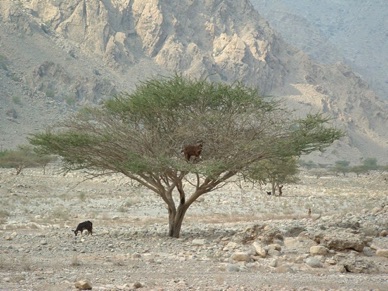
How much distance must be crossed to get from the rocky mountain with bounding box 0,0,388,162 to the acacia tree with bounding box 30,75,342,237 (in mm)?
66142

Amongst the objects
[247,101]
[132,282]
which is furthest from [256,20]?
[132,282]

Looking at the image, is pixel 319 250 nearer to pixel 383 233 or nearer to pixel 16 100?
pixel 383 233

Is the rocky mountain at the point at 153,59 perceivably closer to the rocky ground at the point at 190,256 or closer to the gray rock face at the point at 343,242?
the rocky ground at the point at 190,256

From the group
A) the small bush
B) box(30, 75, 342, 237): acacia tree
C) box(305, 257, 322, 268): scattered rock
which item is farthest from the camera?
the small bush

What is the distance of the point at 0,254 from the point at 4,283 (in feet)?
13.4

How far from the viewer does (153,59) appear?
11631 cm

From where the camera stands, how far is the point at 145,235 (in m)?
17.7

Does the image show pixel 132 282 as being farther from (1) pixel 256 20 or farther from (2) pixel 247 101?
(1) pixel 256 20

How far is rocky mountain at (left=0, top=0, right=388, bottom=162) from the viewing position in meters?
94.2

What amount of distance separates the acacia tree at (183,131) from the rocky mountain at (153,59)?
2604 inches

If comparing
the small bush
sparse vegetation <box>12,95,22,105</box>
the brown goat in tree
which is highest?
sparse vegetation <box>12,95,22,105</box>

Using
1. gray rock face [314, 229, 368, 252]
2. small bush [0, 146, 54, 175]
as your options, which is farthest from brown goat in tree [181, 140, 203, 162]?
small bush [0, 146, 54, 175]

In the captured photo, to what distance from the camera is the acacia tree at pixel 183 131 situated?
16.2 meters

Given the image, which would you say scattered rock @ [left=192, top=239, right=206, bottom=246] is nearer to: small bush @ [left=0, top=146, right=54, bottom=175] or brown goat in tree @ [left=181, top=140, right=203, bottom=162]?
brown goat in tree @ [left=181, top=140, right=203, bottom=162]
